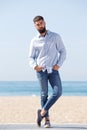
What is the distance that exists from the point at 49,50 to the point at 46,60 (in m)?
0.14

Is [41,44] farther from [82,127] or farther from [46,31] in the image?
[82,127]

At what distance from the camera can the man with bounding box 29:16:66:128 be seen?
634 cm

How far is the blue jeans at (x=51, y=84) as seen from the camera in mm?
6301

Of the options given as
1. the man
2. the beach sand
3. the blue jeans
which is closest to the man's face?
the man

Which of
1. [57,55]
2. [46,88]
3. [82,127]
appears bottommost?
[82,127]

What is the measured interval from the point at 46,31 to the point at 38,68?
52 centimetres

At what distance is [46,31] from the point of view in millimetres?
6480

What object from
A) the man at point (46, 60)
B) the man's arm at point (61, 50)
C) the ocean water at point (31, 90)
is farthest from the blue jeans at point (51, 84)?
the ocean water at point (31, 90)

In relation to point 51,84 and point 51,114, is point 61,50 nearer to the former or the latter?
point 51,84

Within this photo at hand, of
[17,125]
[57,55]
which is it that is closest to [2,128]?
[17,125]

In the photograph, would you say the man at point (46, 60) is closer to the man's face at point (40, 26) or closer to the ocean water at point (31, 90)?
the man's face at point (40, 26)

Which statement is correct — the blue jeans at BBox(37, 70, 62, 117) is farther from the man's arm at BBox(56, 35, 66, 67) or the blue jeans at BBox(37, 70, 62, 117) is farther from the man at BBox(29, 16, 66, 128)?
the man's arm at BBox(56, 35, 66, 67)

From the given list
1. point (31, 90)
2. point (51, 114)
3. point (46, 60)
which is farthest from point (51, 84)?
point (31, 90)

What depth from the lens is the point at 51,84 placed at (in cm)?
640
